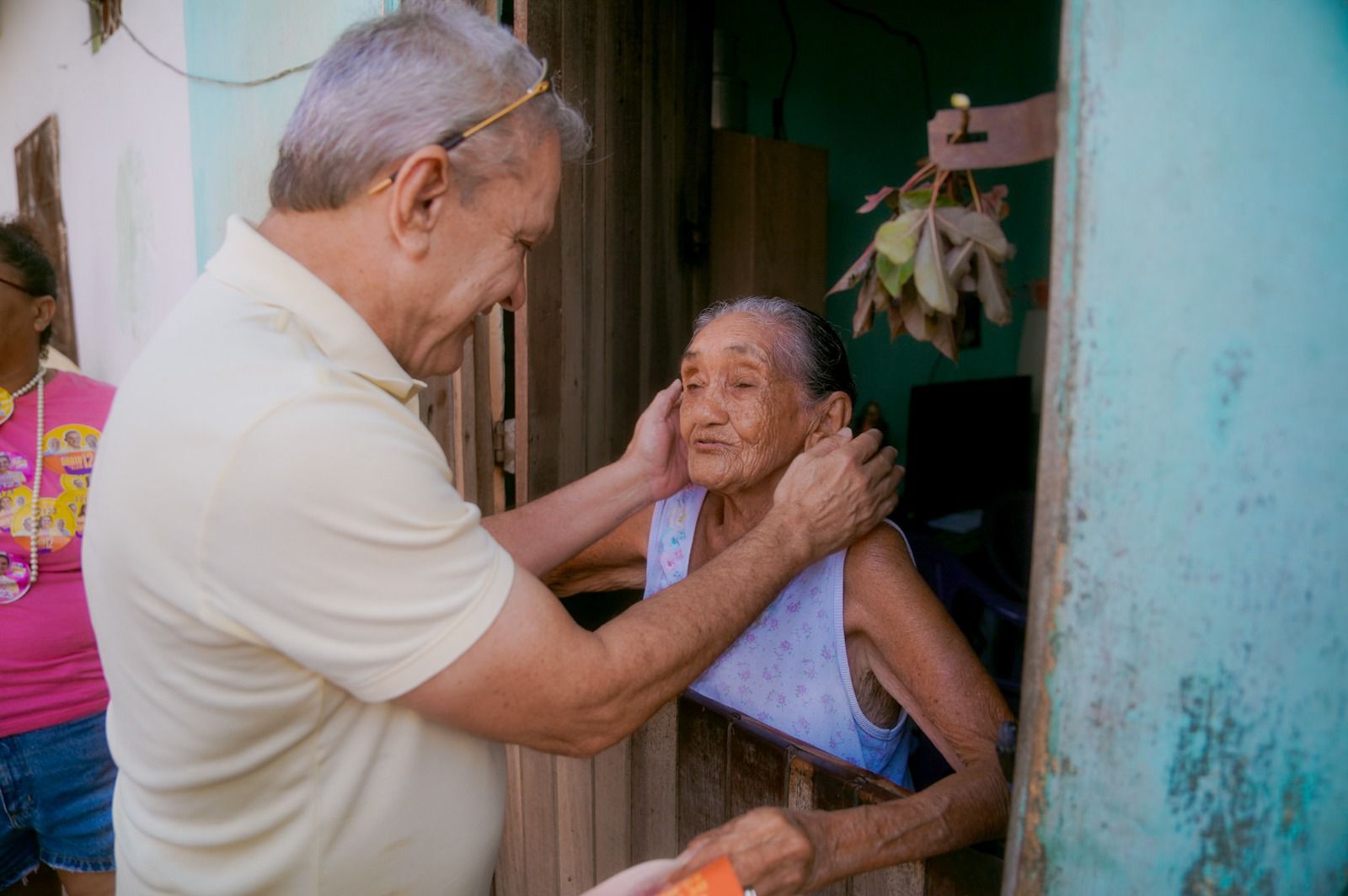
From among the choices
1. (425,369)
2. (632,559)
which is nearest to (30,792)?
(632,559)

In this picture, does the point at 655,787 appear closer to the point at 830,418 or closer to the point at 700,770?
the point at 700,770

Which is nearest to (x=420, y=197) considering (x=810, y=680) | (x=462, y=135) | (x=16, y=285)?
(x=462, y=135)

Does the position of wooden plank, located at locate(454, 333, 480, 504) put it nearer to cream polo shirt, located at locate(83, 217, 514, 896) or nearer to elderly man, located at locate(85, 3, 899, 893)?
elderly man, located at locate(85, 3, 899, 893)

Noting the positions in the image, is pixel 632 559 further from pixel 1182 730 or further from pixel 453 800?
pixel 1182 730

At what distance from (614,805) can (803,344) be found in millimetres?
1278

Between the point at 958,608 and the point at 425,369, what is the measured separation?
9.25ft

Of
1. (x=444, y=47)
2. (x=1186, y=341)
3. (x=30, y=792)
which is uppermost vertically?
(x=444, y=47)

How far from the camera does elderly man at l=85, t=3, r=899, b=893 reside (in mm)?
1018

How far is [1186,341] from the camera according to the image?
936 millimetres

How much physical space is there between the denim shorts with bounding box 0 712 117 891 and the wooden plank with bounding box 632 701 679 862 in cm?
150

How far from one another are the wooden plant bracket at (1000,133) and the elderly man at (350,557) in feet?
1.87

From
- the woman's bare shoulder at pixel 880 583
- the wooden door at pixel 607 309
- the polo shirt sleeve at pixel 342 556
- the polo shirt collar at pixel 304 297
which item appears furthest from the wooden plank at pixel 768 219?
the polo shirt sleeve at pixel 342 556

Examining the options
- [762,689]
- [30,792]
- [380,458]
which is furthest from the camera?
[30,792]

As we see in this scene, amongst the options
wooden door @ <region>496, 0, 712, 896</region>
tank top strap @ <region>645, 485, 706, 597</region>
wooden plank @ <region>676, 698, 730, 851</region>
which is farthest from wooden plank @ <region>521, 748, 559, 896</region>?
tank top strap @ <region>645, 485, 706, 597</region>
